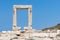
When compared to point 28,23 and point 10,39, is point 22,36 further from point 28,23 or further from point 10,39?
point 28,23

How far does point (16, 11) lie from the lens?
34312 millimetres

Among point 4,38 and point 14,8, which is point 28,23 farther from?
point 4,38

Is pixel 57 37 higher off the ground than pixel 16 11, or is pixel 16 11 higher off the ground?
pixel 16 11

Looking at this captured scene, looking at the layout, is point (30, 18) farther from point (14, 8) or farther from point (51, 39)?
point (51, 39)

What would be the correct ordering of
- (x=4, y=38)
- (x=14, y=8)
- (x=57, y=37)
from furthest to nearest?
(x=14, y=8)
(x=4, y=38)
(x=57, y=37)

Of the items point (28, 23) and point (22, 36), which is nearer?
point (22, 36)

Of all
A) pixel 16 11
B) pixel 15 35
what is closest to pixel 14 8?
pixel 16 11

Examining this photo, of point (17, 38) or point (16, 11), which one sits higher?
point (16, 11)

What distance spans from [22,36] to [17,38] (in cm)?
70

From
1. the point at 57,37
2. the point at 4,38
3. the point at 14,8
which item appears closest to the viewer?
the point at 57,37

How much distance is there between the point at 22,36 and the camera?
66.3 feet

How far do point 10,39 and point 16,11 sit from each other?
15.0 m

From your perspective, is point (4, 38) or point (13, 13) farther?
point (13, 13)

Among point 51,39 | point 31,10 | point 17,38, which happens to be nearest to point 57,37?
point 51,39
